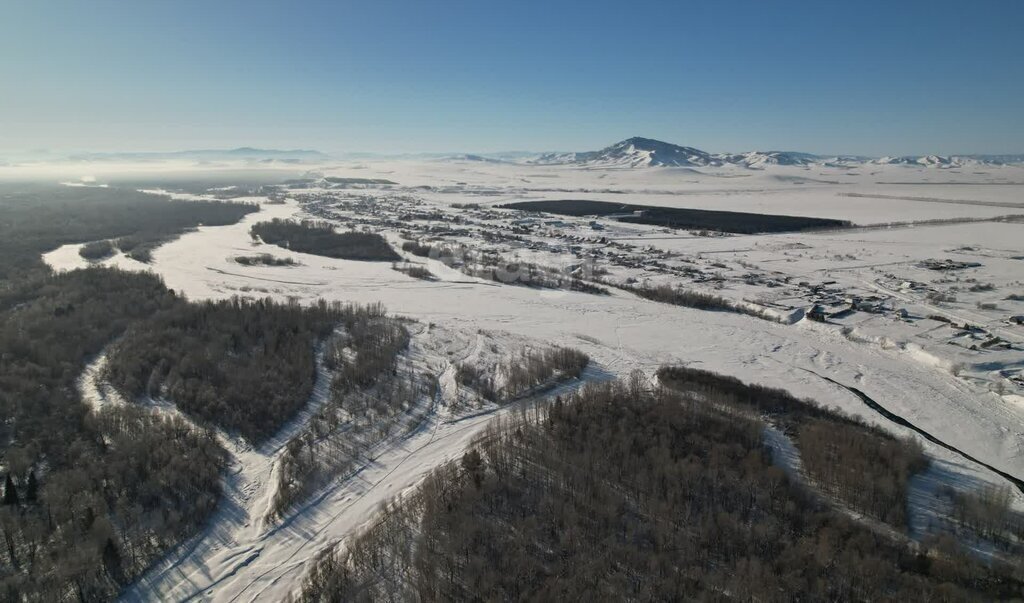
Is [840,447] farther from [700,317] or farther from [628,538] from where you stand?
[700,317]

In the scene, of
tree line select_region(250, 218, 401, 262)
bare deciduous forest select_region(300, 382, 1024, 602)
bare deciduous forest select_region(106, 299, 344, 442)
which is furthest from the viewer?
tree line select_region(250, 218, 401, 262)

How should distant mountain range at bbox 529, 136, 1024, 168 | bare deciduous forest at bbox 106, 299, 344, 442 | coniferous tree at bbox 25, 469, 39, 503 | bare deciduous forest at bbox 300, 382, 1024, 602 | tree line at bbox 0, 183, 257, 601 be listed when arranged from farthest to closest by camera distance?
distant mountain range at bbox 529, 136, 1024, 168 < bare deciduous forest at bbox 106, 299, 344, 442 < coniferous tree at bbox 25, 469, 39, 503 < tree line at bbox 0, 183, 257, 601 < bare deciduous forest at bbox 300, 382, 1024, 602

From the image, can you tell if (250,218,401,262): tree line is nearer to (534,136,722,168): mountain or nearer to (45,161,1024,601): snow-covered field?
(45,161,1024,601): snow-covered field

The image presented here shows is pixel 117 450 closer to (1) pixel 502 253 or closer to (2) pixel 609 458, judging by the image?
(2) pixel 609 458

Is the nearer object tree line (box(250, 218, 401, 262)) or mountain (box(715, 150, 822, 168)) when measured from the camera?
tree line (box(250, 218, 401, 262))

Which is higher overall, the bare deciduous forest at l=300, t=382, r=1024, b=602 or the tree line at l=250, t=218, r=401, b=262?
the bare deciduous forest at l=300, t=382, r=1024, b=602

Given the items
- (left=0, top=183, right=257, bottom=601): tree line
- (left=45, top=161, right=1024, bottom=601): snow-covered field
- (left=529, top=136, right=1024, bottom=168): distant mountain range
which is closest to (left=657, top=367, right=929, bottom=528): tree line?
(left=45, top=161, right=1024, bottom=601): snow-covered field

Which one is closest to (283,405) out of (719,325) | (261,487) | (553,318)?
(261,487)

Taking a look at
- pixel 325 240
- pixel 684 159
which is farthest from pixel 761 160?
pixel 325 240
